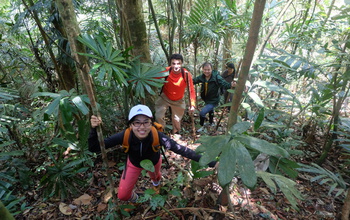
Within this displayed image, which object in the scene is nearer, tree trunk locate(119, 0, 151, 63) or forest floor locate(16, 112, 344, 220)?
forest floor locate(16, 112, 344, 220)

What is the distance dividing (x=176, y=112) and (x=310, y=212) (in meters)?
2.64

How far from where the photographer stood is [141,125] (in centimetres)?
202

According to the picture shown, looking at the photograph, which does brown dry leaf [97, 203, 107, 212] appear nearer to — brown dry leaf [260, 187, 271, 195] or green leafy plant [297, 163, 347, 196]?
brown dry leaf [260, 187, 271, 195]

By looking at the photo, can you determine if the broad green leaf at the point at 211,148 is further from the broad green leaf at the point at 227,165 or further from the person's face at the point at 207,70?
the person's face at the point at 207,70

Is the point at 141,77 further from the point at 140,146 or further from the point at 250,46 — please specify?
the point at 250,46

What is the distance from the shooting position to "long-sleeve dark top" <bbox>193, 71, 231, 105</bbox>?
413 centimetres

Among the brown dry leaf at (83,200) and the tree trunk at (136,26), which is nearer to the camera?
the brown dry leaf at (83,200)

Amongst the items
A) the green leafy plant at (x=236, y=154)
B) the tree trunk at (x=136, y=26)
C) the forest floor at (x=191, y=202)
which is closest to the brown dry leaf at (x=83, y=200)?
the forest floor at (x=191, y=202)

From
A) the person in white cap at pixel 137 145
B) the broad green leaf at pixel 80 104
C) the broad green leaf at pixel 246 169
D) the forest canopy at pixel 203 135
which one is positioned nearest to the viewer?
the broad green leaf at pixel 246 169

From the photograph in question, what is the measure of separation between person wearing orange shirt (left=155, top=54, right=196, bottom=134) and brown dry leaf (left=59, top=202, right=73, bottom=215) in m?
2.07

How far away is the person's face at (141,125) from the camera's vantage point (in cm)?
201

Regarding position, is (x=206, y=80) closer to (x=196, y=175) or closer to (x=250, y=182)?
(x=196, y=175)

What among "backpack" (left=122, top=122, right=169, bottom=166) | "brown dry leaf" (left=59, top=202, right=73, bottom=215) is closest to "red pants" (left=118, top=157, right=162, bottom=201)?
"backpack" (left=122, top=122, right=169, bottom=166)

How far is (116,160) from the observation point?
3361 mm
